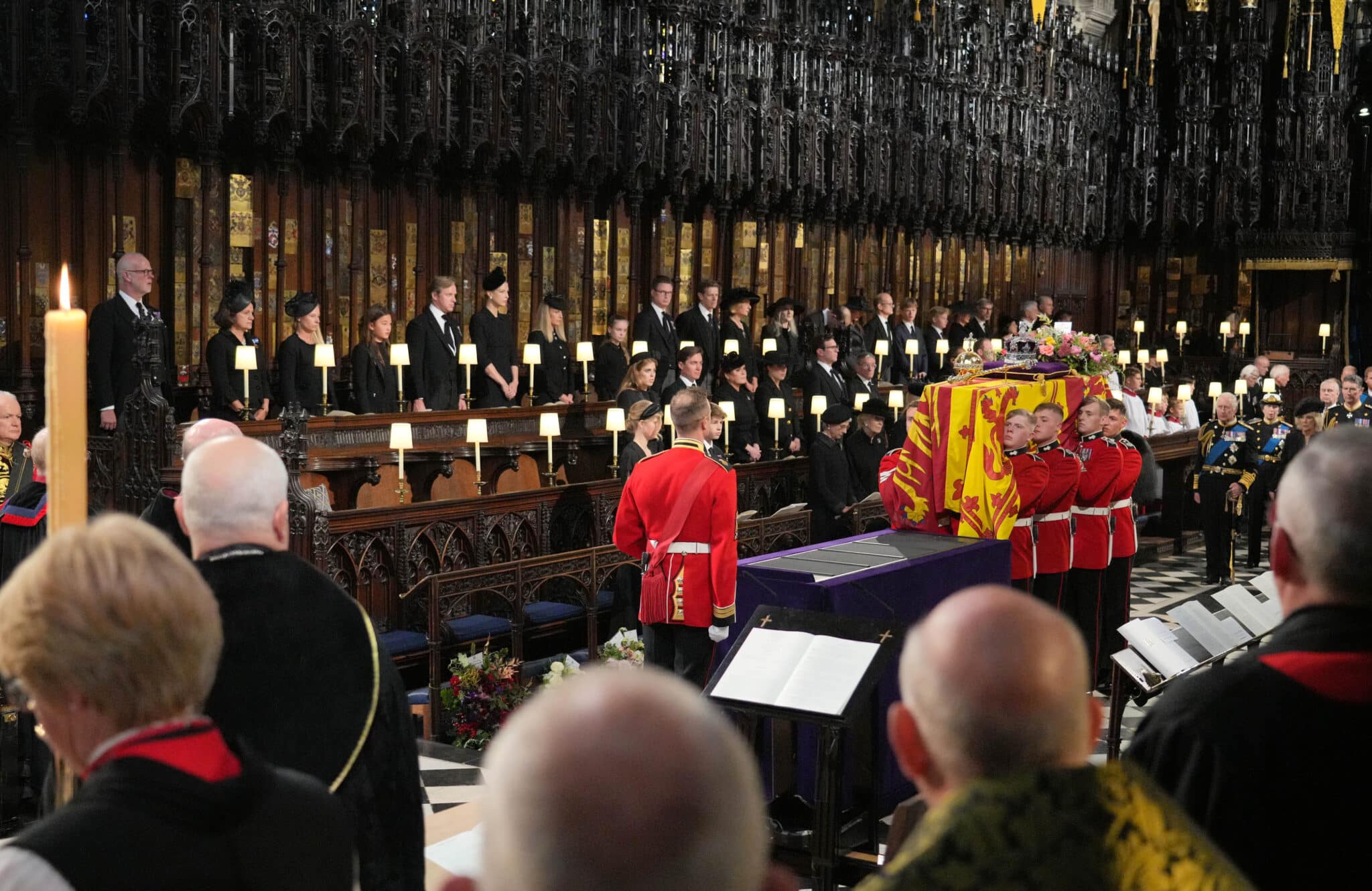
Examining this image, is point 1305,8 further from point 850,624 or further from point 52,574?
point 52,574

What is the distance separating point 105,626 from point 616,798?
86 centimetres

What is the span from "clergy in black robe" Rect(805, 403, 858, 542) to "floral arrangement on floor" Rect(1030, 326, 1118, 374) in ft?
6.48

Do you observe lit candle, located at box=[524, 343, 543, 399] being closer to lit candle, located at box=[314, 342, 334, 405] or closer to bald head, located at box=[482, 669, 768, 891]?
lit candle, located at box=[314, 342, 334, 405]

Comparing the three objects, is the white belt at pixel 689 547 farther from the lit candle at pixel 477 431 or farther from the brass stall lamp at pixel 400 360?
the brass stall lamp at pixel 400 360

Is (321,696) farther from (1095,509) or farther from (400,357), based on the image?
(400,357)

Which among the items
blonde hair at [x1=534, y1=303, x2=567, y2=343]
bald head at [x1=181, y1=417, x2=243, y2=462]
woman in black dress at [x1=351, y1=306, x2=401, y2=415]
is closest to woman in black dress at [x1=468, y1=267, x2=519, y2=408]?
blonde hair at [x1=534, y1=303, x2=567, y2=343]

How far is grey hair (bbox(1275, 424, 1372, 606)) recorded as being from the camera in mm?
2367

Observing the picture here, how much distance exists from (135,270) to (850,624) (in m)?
6.13

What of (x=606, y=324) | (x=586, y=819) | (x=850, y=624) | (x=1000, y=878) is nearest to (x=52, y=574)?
(x=586, y=819)

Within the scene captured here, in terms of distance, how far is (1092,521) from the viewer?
336 inches

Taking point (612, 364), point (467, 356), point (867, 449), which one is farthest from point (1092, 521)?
point (467, 356)

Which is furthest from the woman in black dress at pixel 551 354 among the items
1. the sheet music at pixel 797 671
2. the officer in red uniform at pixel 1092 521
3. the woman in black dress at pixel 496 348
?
the sheet music at pixel 797 671

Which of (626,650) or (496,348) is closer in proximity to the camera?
(626,650)

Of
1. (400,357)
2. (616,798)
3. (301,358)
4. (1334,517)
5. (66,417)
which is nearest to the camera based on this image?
(616,798)
